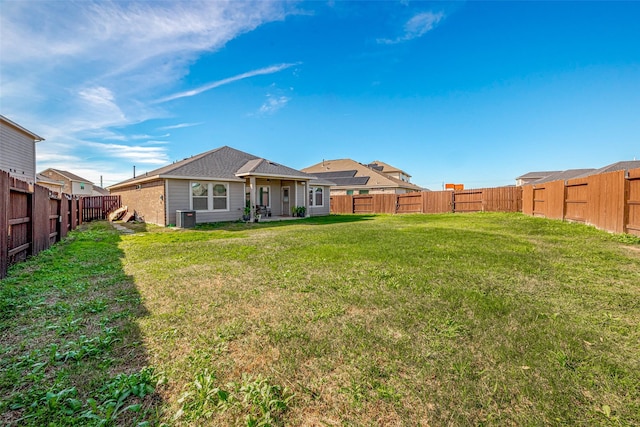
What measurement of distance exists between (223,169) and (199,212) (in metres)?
2.97

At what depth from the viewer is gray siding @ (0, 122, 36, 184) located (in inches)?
560

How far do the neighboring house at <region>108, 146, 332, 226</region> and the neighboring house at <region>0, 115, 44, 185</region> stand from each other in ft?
16.6

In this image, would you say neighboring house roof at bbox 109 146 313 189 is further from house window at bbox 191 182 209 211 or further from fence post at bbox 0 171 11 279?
fence post at bbox 0 171 11 279

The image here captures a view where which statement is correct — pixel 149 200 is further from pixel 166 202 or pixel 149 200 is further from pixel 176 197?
pixel 176 197

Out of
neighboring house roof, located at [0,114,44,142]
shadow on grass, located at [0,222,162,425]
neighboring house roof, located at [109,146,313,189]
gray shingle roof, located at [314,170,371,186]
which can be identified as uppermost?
neighboring house roof, located at [0,114,44,142]

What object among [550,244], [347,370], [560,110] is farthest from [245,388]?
[560,110]

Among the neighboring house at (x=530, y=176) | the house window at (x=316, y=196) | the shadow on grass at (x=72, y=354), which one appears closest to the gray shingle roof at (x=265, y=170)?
the house window at (x=316, y=196)

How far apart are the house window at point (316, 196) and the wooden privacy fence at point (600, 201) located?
43.5ft

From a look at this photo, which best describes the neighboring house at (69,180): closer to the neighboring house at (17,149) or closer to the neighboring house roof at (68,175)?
the neighboring house roof at (68,175)

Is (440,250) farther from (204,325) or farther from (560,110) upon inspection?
(560,110)

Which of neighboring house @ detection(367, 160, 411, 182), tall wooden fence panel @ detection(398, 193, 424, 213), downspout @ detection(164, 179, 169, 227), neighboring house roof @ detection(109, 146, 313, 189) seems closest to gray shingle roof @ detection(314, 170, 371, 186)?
neighboring house @ detection(367, 160, 411, 182)

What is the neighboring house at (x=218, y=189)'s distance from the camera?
13.6 m

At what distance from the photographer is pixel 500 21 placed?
11.9m

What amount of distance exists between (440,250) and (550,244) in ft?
10.3
